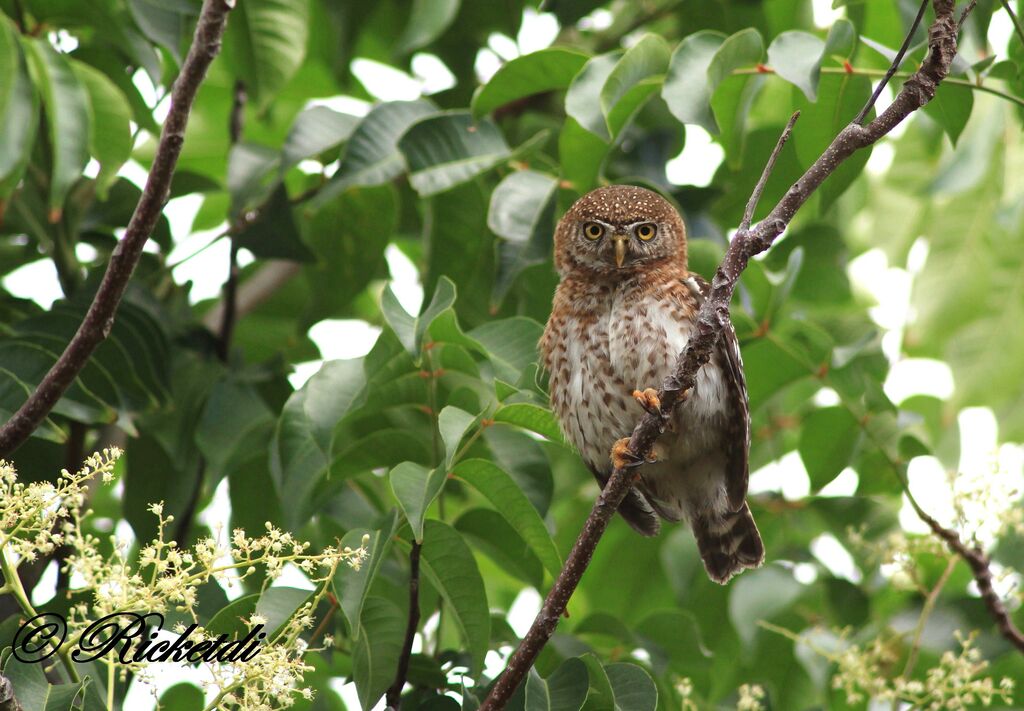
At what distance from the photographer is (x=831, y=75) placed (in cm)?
364

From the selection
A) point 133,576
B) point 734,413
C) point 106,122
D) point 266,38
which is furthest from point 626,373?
point 133,576

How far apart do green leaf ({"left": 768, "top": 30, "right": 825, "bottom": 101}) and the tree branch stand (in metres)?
1.66

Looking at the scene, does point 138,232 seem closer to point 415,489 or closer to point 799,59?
point 415,489

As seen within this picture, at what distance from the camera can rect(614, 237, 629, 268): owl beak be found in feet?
14.5

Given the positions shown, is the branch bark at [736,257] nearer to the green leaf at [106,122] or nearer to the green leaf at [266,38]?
the green leaf at [106,122]

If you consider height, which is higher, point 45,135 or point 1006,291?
point 45,135

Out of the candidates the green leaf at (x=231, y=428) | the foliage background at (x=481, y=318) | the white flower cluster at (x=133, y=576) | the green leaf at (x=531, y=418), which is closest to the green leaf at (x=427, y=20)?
the foliage background at (x=481, y=318)

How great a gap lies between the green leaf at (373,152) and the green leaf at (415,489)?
137 centimetres

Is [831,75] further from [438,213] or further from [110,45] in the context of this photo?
[110,45]

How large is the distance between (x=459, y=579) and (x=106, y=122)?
1966 millimetres

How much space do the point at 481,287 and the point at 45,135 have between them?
1707 millimetres

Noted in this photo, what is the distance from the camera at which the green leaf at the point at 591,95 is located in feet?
11.6

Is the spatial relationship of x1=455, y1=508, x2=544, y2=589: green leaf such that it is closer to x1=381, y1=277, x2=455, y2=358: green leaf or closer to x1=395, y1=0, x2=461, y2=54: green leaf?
x1=381, y1=277, x2=455, y2=358: green leaf

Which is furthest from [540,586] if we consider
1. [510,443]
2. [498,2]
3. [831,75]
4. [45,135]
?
[498,2]
